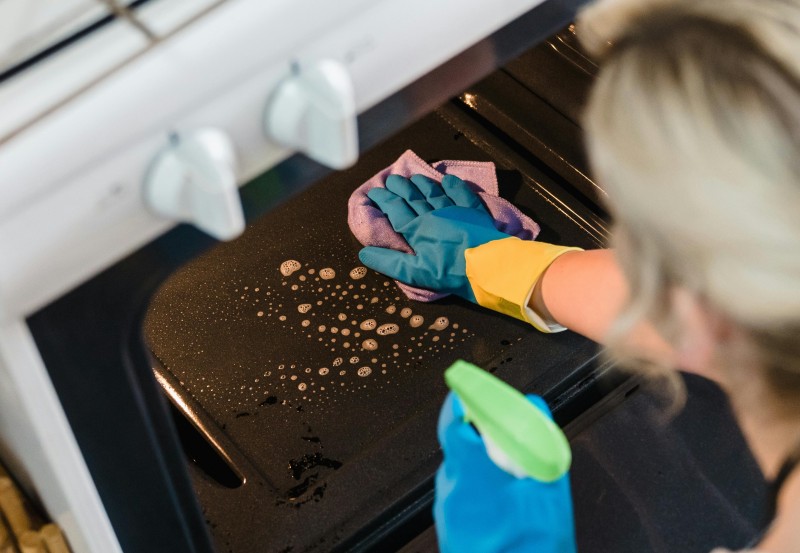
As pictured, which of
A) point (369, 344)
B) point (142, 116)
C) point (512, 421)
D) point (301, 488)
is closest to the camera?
point (142, 116)

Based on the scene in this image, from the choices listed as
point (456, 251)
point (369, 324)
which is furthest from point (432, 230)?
point (369, 324)

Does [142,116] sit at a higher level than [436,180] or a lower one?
higher

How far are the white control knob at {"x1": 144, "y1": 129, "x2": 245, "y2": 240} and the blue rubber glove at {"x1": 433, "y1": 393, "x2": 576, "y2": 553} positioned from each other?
0.47 m

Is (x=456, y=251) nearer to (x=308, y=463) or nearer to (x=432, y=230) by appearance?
(x=432, y=230)

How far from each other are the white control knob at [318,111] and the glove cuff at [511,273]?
0.66 meters

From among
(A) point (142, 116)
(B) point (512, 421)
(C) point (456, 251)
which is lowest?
(C) point (456, 251)

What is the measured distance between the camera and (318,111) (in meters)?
0.51

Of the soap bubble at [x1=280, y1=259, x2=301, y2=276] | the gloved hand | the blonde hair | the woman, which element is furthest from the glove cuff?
the blonde hair

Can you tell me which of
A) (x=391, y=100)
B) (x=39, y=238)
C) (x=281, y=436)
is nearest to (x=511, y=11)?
(x=391, y=100)

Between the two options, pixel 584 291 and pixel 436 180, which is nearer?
pixel 584 291

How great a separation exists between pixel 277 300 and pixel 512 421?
1.64ft

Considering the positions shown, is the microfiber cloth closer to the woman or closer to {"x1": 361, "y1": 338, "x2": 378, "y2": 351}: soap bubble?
{"x1": 361, "y1": 338, "x2": 378, "y2": 351}: soap bubble

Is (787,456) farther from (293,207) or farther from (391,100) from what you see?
(293,207)

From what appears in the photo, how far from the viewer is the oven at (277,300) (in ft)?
1.55
